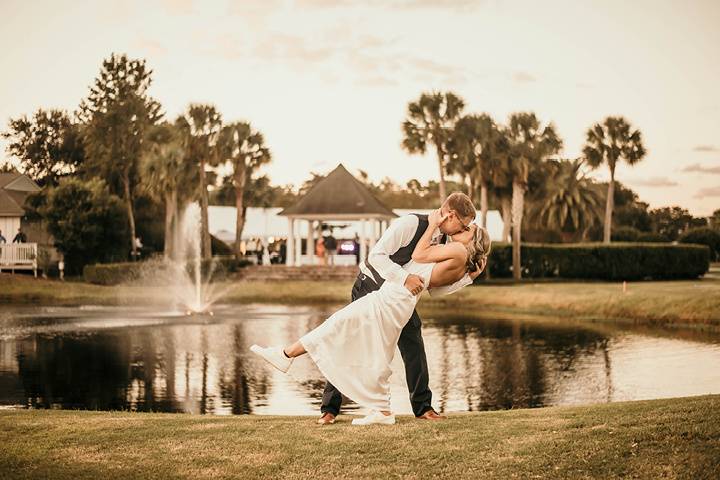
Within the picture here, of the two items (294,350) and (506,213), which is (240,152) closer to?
(506,213)

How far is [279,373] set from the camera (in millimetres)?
17953

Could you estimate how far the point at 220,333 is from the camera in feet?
83.9

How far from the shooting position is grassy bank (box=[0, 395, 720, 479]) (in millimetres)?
7066

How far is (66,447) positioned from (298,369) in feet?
34.1

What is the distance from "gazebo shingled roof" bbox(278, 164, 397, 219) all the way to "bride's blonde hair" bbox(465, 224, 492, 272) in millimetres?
40452

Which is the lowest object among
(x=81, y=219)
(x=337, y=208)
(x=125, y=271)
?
(x=125, y=271)

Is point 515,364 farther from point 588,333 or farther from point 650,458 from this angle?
point 650,458

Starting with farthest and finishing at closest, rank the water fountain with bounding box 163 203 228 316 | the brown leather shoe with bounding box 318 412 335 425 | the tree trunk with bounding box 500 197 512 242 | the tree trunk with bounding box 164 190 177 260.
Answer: the tree trunk with bounding box 500 197 512 242, the tree trunk with bounding box 164 190 177 260, the water fountain with bounding box 163 203 228 316, the brown leather shoe with bounding box 318 412 335 425

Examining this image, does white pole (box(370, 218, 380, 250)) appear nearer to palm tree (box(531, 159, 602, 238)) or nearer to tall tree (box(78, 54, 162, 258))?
tall tree (box(78, 54, 162, 258))

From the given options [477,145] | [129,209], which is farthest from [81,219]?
[477,145]

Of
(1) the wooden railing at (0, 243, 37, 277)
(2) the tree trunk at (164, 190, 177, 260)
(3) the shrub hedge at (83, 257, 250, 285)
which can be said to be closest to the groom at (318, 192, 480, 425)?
(3) the shrub hedge at (83, 257, 250, 285)

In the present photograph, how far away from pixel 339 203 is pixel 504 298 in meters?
16.5

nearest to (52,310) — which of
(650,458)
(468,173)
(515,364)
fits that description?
(515,364)

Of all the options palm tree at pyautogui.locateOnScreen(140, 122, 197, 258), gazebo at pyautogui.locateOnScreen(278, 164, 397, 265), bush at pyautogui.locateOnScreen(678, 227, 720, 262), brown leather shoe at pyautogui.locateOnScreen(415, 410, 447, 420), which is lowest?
brown leather shoe at pyautogui.locateOnScreen(415, 410, 447, 420)
